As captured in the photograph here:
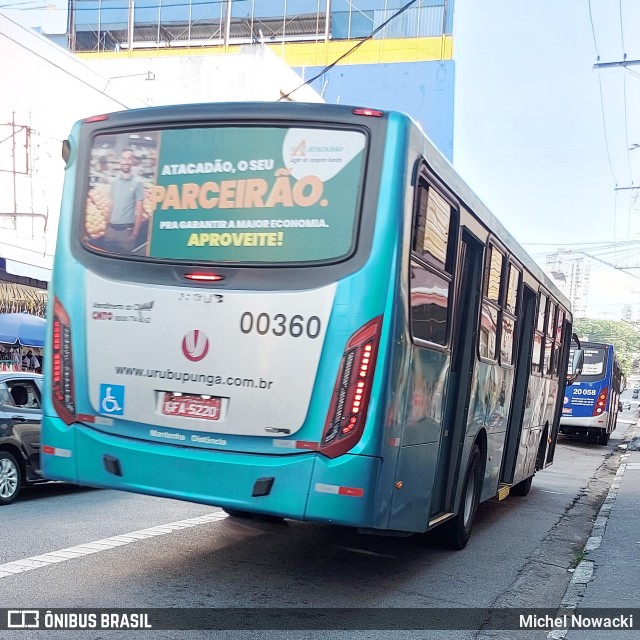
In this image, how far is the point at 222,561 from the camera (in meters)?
7.26

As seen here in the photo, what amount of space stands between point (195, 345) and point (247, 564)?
216 centimetres

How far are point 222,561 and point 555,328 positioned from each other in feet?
26.0

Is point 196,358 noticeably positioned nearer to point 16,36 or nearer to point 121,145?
point 121,145

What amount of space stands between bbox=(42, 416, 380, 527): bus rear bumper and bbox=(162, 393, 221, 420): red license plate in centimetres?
23

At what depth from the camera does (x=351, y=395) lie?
571 centimetres

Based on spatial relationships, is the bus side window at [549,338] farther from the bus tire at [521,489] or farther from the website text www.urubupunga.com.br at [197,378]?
the website text www.urubupunga.com.br at [197,378]

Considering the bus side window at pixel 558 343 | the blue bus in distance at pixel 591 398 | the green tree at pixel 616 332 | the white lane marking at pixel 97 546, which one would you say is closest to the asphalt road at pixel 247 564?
the white lane marking at pixel 97 546

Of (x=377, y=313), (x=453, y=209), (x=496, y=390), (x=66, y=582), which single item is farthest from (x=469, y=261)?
(x=66, y=582)

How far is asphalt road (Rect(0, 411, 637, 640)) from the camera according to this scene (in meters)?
5.97

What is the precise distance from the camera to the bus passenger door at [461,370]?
7598 mm

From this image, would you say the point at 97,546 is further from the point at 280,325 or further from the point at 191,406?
the point at 280,325

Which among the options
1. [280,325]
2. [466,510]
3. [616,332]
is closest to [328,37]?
[466,510]

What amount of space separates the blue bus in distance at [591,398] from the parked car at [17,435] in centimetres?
1951

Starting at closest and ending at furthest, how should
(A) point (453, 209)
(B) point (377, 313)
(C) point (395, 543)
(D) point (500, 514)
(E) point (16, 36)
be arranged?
(B) point (377, 313), (A) point (453, 209), (C) point (395, 543), (D) point (500, 514), (E) point (16, 36)
